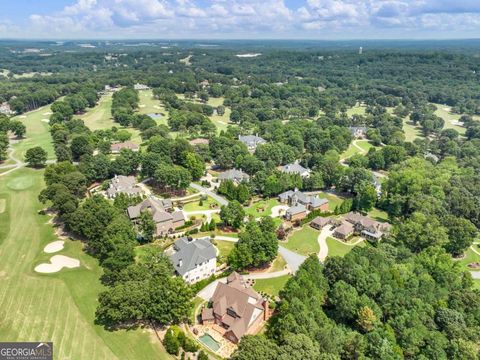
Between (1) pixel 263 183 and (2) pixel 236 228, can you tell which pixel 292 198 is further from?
(2) pixel 236 228

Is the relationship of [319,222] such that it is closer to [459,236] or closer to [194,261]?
[459,236]

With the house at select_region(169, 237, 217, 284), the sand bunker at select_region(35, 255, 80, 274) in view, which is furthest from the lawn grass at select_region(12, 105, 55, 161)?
the house at select_region(169, 237, 217, 284)

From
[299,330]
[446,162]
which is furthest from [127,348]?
[446,162]

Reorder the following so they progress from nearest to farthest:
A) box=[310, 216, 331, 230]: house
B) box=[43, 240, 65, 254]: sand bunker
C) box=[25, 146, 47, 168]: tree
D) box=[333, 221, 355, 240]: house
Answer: box=[43, 240, 65, 254]: sand bunker < box=[333, 221, 355, 240]: house < box=[310, 216, 331, 230]: house < box=[25, 146, 47, 168]: tree

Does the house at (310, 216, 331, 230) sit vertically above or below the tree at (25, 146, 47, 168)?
below

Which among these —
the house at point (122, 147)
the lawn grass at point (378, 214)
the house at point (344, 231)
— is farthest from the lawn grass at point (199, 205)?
the house at point (122, 147)

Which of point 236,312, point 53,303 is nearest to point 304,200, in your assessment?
point 236,312

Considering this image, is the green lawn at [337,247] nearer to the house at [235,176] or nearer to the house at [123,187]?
the house at [235,176]

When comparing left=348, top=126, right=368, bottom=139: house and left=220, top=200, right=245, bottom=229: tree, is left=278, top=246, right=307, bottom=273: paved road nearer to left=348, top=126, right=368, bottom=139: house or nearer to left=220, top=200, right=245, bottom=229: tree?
left=220, top=200, right=245, bottom=229: tree
